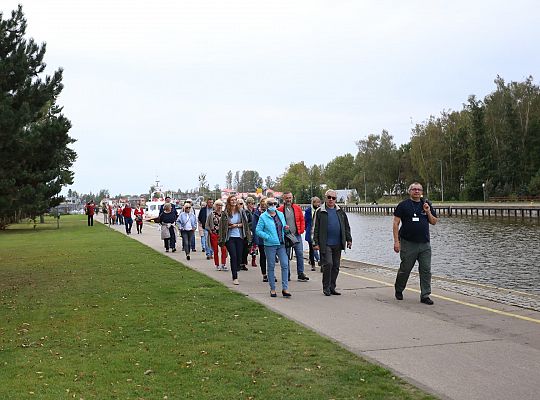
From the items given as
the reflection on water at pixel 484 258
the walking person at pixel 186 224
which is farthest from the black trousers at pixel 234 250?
the reflection on water at pixel 484 258

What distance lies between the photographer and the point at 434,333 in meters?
7.93

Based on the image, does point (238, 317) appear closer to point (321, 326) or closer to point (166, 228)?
point (321, 326)

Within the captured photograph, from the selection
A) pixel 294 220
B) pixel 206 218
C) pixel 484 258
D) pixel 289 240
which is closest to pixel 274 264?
pixel 289 240

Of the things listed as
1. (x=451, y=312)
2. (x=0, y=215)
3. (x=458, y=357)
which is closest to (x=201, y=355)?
(x=458, y=357)

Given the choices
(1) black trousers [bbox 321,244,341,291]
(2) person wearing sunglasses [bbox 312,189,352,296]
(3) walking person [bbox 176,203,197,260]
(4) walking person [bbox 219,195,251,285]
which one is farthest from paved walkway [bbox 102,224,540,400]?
(3) walking person [bbox 176,203,197,260]

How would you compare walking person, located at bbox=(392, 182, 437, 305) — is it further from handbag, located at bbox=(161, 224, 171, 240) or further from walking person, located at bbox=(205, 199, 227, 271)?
handbag, located at bbox=(161, 224, 171, 240)

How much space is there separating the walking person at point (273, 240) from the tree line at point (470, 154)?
83665 millimetres

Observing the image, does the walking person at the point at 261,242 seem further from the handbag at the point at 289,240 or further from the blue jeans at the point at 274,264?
the blue jeans at the point at 274,264

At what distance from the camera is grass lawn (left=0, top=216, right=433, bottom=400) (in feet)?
18.4

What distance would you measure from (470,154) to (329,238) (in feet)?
310

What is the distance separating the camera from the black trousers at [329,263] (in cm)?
1140

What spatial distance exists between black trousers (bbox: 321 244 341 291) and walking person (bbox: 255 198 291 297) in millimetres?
715

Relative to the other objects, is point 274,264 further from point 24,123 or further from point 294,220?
point 24,123

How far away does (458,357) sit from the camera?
664cm
